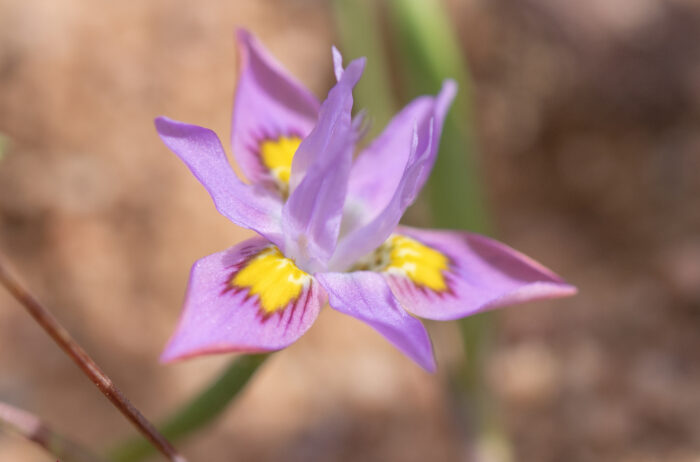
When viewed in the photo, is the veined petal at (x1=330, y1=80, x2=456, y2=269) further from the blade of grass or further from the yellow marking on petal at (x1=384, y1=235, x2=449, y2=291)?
the blade of grass

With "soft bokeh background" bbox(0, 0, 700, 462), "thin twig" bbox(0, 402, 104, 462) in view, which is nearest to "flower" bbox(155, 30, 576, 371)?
"thin twig" bbox(0, 402, 104, 462)

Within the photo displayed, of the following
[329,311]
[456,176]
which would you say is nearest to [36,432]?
[456,176]

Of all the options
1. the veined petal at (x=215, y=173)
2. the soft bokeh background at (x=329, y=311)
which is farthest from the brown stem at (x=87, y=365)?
the soft bokeh background at (x=329, y=311)

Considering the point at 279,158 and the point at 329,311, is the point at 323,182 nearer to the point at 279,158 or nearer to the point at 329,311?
the point at 279,158

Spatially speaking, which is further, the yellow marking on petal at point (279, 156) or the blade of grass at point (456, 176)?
the blade of grass at point (456, 176)

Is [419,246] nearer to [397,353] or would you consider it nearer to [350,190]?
[350,190]

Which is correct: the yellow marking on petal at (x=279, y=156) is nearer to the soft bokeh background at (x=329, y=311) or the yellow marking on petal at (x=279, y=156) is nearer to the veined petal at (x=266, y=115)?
the veined petal at (x=266, y=115)
